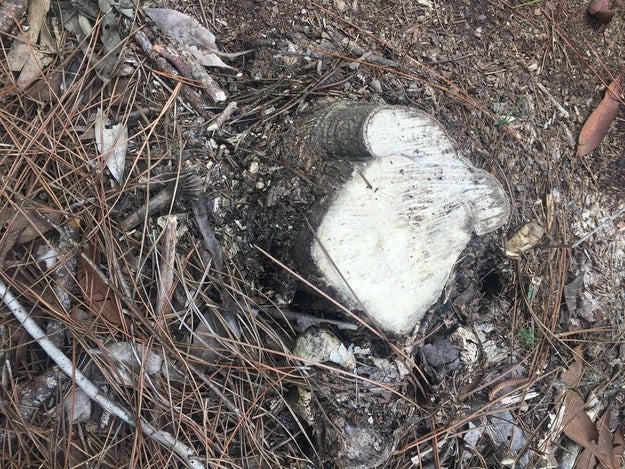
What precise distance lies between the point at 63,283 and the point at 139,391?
0.41 m

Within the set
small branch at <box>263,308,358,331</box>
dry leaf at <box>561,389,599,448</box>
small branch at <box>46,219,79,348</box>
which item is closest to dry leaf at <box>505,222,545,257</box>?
dry leaf at <box>561,389,599,448</box>

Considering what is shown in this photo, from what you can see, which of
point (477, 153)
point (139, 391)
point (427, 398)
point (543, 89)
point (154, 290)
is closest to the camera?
point (139, 391)

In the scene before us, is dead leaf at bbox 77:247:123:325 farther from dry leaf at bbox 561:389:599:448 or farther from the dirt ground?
dry leaf at bbox 561:389:599:448

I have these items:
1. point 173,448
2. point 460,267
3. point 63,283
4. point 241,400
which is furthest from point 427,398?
point 63,283

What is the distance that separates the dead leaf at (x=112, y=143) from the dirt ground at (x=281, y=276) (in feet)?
0.10

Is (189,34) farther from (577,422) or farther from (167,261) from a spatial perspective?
(577,422)

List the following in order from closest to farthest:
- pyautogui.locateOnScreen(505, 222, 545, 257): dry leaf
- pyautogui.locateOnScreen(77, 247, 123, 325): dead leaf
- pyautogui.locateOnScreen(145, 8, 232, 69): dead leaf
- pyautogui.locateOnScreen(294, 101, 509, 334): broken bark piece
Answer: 1. pyautogui.locateOnScreen(294, 101, 509, 334): broken bark piece
2. pyautogui.locateOnScreen(77, 247, 123, 325): dead leaf
3. pyautogui.locateOnScreen(145, 8, 232, 69): dead leaf
4. pyautogui.locateOnScreen(505, 222, 545, 257): dry leaf

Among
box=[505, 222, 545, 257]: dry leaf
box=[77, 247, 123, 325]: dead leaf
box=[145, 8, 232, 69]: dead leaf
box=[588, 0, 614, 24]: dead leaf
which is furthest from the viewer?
box=[588, 0, 614, 24]: dead leaf

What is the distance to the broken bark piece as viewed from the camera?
5.16ft

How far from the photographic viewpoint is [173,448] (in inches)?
64.9

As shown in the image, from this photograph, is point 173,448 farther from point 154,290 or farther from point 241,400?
point 154,290

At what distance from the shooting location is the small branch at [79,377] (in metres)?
1.62

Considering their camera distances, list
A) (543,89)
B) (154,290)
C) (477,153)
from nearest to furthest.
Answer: (154,290)
(477,153)
(543,89)

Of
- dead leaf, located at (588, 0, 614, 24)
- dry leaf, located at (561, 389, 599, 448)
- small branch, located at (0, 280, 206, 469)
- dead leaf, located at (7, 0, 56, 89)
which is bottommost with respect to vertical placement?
dry leaf, located at (561, 389, 599, 448)
